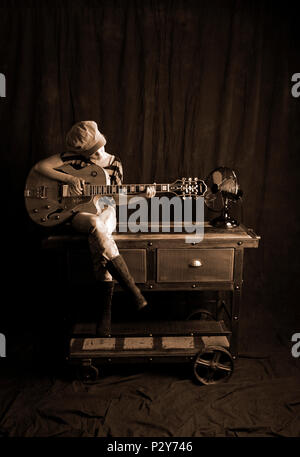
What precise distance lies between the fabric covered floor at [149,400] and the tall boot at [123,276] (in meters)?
0.65

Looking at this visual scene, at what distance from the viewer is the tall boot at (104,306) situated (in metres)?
2.78

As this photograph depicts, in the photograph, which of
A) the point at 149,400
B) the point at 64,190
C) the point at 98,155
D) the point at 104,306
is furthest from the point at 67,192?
the point at 149,400

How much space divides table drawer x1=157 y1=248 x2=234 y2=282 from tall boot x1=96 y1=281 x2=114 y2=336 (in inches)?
14.3

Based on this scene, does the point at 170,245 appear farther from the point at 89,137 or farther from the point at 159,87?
the point at 159,87

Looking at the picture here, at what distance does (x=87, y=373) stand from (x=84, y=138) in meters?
1.69

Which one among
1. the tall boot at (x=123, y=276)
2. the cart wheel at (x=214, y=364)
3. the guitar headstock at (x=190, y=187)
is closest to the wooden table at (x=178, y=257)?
the tall boot at (x=123, y=276)

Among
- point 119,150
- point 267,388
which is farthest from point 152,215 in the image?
point 267,388

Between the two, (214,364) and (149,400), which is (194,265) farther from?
(149,400)

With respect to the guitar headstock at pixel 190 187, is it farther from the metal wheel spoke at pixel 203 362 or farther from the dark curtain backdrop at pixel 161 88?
the metal wheel spoke at pixel 203 362

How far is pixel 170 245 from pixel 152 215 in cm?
70

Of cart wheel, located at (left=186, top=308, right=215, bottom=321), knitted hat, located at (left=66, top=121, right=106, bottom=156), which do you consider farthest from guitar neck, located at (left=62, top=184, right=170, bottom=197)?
cart wheel, located at (left=186, top=308, right=215, bottom=321)

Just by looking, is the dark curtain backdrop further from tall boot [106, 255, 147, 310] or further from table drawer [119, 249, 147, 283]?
tall boot [106, 255, 147, 310]

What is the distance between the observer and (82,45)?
3.33m

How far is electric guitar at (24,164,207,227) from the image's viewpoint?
2.89 metres
